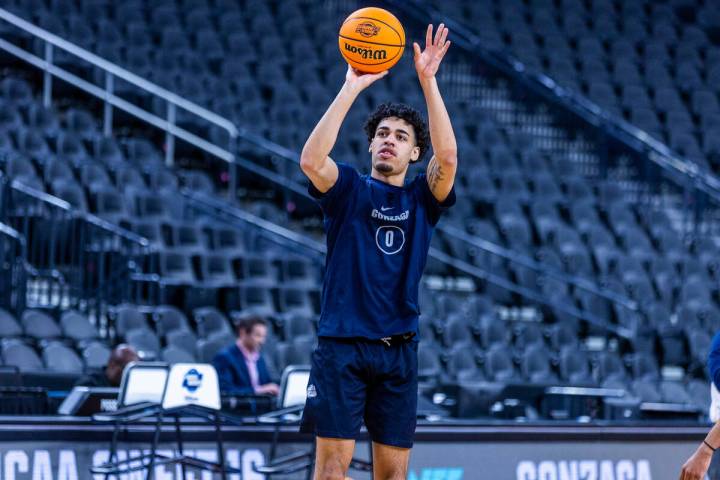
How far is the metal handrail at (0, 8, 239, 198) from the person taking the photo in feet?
51.2

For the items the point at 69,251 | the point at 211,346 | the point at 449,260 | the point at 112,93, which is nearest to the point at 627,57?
the point at 449,260

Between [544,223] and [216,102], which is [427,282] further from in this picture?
[216,102]

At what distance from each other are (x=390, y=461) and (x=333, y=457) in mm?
262

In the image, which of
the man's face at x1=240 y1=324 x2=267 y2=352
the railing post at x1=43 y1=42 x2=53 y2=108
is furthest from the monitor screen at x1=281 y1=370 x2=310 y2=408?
the railing post at x1=43 y1=42 x2=53 y2=108

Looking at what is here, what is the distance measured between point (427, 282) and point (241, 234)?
2437 mm

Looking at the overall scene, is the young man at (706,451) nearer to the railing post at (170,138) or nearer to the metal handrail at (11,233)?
the metal handrail at (11,233)

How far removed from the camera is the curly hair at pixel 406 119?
5.73 metres

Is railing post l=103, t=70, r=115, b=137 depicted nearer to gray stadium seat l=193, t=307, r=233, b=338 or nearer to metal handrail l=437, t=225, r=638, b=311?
gray stadium seat l=193, t=307, r=233, b=338

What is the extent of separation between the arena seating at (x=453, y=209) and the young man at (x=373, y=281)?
17.3 feet

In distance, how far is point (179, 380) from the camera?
7.95 meters

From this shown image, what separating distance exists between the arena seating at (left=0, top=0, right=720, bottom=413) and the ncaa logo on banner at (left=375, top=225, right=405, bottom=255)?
5.29 m

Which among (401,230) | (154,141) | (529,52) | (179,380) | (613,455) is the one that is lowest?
(613,455)

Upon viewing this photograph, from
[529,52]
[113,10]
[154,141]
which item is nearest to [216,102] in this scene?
[154,141]

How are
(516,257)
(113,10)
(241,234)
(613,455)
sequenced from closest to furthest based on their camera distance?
(613,455) < (241,234) < (516,257) < (113,10)
